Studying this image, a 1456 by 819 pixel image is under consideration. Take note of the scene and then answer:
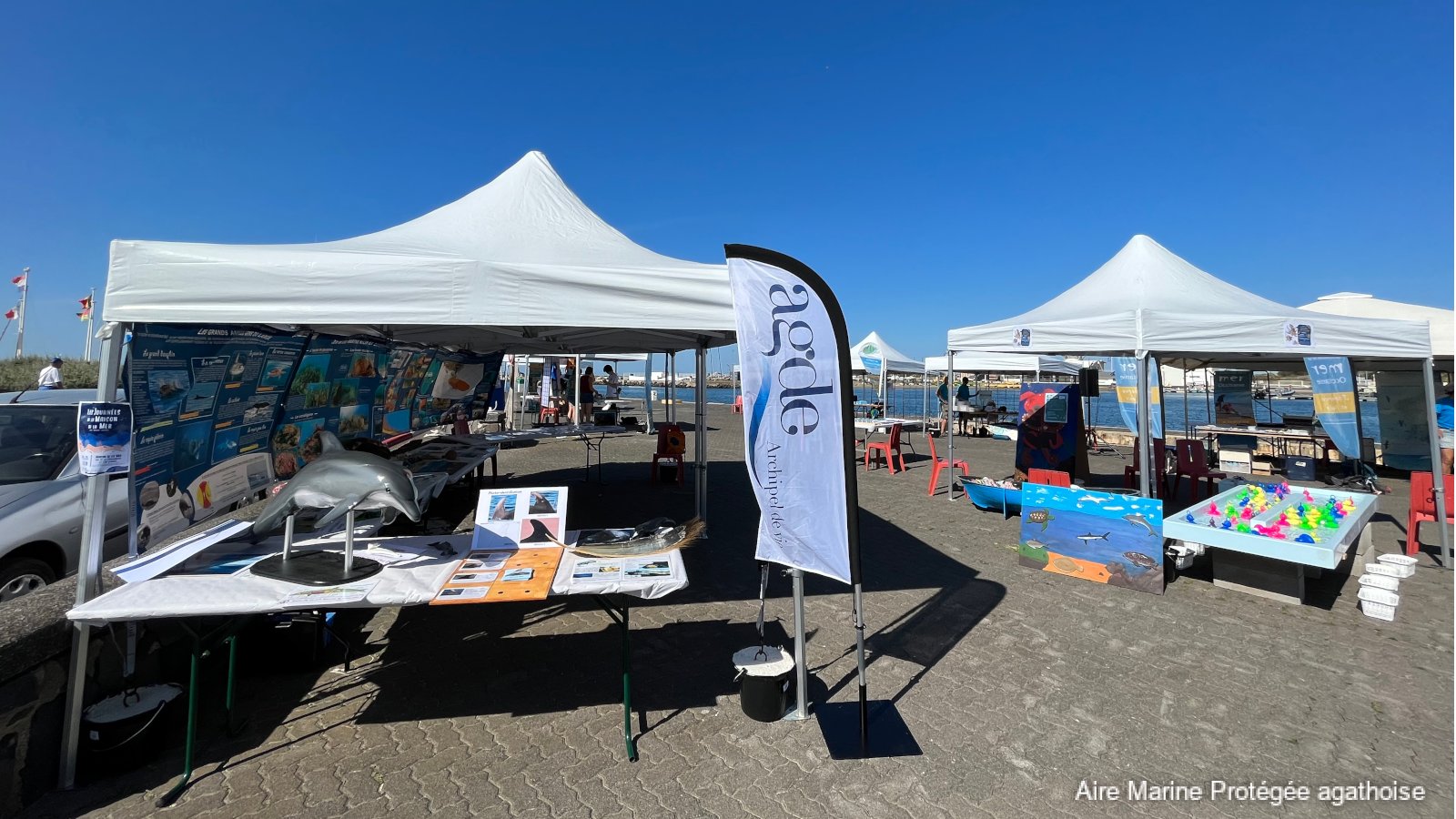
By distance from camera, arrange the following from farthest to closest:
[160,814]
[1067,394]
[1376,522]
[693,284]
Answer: [1067,394]
[1376,522]
[693,284]
[160,814]

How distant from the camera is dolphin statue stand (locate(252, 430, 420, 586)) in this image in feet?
9.64

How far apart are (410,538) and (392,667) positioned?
2.50ft

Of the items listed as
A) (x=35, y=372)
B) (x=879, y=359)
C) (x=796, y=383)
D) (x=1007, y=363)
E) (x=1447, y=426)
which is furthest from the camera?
(x=879, y=359)

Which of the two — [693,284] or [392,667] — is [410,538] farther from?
[693,284]

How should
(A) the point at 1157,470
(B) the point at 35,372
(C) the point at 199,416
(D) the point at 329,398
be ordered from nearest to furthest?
(C) the point at 199,416 < (D) the point at 329,398 < (A) the point at 1157,470 < (B) the point at 35,372

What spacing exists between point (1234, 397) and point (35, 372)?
27.3 m

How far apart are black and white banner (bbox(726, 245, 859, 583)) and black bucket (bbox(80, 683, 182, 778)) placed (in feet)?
9.64

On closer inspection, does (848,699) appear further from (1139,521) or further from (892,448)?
(892,448)

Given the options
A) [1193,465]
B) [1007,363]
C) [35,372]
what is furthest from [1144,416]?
[35,372]

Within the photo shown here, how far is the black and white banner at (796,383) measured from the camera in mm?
2898

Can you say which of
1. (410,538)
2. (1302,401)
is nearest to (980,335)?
(410,538)

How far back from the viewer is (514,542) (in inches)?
144

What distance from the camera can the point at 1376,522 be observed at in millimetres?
7172

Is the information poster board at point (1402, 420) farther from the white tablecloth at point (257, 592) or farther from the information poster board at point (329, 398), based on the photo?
the information poster board at point (329, 398)
